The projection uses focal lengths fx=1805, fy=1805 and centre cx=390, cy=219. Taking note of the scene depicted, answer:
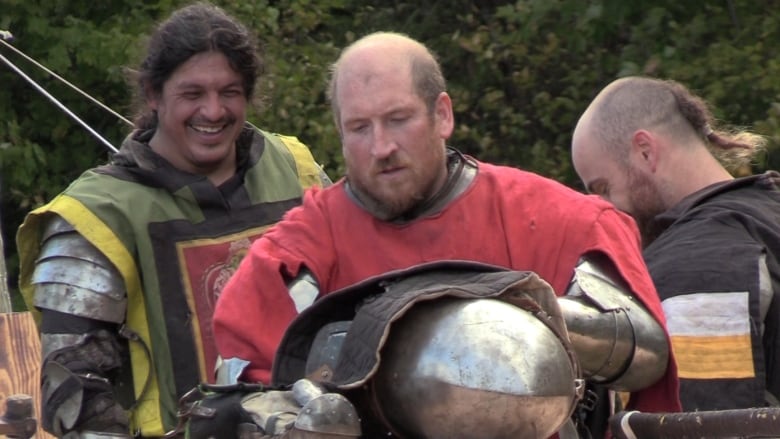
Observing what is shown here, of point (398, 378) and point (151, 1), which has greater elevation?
point (151, 1)

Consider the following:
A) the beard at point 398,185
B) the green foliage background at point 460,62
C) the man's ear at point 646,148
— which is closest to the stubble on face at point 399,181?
the beard at point 398,185

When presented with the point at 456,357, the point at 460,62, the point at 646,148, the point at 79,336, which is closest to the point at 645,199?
the point at 646,148

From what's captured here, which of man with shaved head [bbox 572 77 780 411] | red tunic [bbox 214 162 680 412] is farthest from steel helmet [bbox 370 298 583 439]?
man with shaved head [bbox 572 77 780 411]

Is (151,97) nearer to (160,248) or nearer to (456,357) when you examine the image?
(160,248)

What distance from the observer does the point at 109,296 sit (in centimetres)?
414

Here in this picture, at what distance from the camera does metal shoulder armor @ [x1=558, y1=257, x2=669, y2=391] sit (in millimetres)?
3025

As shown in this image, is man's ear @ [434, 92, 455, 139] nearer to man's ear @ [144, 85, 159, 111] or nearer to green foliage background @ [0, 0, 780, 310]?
man's ear @ [144, 85, 159, 111]

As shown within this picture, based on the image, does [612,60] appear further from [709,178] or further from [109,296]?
[109,296]

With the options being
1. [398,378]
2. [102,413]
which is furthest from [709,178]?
[398,378]

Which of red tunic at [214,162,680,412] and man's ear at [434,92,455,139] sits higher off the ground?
man's ear at [434,92,455,139]

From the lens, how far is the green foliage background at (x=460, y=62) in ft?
22.1

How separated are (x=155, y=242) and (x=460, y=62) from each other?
3.68 meters

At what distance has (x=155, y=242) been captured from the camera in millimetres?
4223

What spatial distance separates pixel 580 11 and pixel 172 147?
9.65ft
